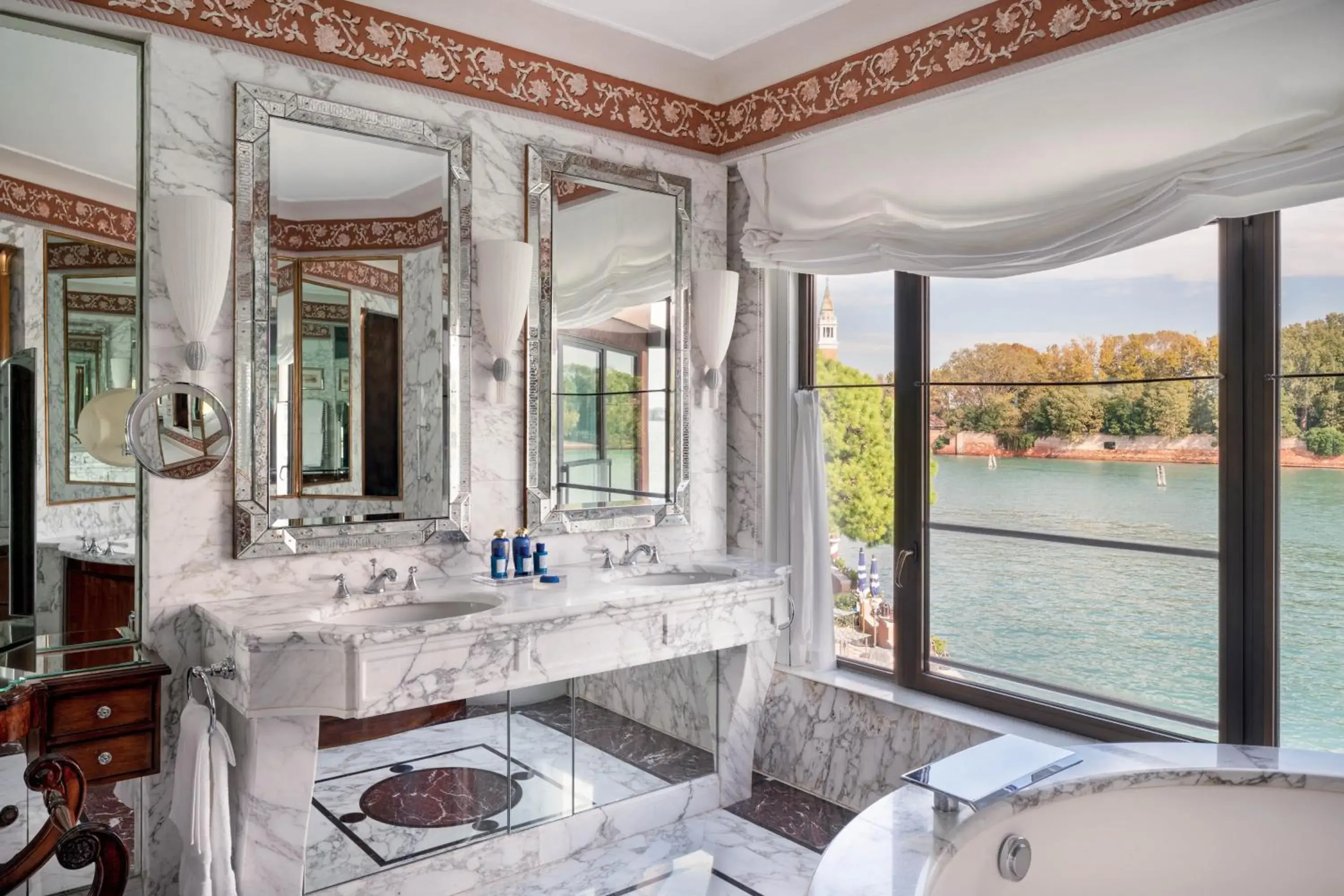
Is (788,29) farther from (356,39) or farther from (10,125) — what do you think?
(10,125)

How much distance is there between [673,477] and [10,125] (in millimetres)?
2333

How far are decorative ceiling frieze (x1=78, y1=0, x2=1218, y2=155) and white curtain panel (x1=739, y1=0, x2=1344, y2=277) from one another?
78mm

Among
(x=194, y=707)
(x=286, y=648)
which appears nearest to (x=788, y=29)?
(x=286, y=648)

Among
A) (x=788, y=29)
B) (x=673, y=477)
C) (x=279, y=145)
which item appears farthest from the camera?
(x=673, y=477)

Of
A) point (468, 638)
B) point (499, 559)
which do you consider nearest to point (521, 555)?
point (499, 559)

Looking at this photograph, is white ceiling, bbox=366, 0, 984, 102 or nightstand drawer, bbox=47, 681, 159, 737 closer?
nightstand drawer, bbox=47, 681, 159, 737

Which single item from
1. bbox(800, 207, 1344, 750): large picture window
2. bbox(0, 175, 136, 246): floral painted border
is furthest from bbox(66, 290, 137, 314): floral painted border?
bbox(800, 207, 1344, 750): large picture window

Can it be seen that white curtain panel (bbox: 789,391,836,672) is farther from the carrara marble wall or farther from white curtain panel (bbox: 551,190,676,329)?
the carrara marble wall

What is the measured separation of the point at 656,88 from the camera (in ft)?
11.8

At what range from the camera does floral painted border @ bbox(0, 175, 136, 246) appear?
2.33 meters

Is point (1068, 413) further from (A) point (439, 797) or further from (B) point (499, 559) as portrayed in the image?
(A) point (439, 797)

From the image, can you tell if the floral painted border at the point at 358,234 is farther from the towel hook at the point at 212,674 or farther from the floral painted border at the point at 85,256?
the towel hook at the point at 212,674

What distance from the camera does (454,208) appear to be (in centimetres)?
303

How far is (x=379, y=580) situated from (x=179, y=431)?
70 centimetres
